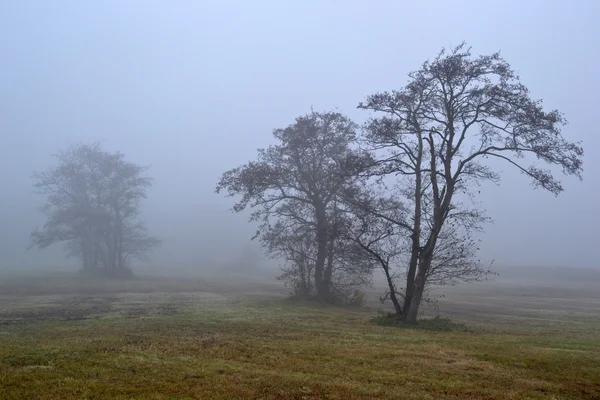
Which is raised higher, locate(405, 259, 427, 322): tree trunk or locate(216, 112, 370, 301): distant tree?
locate(216, 112, 370, 301): distant tree

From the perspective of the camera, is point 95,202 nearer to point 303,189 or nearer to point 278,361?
point 303,189

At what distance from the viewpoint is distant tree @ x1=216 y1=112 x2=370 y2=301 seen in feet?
118

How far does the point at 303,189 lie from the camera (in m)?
36.8

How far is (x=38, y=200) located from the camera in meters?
166

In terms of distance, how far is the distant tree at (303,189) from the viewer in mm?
36031

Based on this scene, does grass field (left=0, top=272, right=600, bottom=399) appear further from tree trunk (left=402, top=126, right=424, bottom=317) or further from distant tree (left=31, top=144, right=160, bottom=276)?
distant tree (left=31, top=144, right=160, bottom=276)

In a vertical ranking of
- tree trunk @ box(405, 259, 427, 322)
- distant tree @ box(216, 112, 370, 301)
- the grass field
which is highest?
distant tree @ box(216, 112, 370, 301)

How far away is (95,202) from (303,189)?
39.2 metres

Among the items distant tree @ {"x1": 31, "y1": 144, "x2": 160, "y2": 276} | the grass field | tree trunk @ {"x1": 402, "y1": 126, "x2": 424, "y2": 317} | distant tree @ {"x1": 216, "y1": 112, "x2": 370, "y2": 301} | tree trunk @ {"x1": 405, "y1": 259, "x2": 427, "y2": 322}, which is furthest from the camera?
distant tree @ {"x1": 31, "y1": 144, "x2": 160, "y2": 276}

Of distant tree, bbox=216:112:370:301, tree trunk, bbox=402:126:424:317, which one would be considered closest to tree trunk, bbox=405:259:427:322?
tree trunk, bbox=402:126:424:317

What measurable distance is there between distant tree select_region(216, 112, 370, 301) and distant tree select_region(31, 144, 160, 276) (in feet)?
101

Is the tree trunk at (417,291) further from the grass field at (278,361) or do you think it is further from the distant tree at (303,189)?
the distant tree at (303,189)

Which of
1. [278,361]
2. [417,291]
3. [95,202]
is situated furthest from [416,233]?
[95,202]

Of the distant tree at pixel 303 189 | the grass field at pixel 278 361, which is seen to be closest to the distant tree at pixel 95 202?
the distant tree at pixel 303 189
